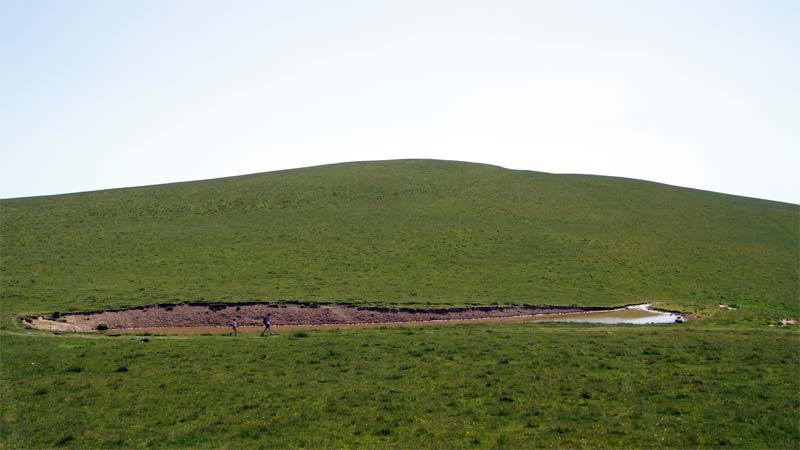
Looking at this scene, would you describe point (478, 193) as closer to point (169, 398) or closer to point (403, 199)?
point (403, 199)

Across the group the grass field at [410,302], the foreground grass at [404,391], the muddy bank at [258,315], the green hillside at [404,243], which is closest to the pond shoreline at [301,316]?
the muddy bank at [258,315]

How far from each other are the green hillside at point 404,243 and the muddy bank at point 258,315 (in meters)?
2.21

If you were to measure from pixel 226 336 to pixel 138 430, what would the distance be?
60.6 feet

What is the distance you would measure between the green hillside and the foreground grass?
17904 mm

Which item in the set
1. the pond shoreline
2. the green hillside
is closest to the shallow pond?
the pond shoreline

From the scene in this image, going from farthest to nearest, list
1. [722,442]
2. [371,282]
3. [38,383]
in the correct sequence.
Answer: [371,282] < [38,383] < [722,442]

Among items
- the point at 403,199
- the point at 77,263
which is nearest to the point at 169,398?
the point at 77,263

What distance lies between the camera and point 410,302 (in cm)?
5262

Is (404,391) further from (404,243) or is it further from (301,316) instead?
(404,243)

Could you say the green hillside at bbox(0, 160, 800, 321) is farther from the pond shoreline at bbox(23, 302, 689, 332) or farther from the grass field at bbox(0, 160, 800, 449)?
the pond shoreline at bbox(23, 302, 689, 332)

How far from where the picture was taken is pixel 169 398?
83.6 feet

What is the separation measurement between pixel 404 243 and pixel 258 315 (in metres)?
27.7

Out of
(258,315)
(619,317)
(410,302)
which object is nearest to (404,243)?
(410,302)

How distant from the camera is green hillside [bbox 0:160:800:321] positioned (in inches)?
2232
